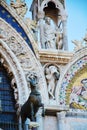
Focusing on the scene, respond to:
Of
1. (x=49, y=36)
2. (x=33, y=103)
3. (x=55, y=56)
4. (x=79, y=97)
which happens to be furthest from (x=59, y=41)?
(x=33, y=103)

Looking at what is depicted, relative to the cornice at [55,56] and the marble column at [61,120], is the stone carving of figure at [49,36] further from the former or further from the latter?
the marble column at [61,120]

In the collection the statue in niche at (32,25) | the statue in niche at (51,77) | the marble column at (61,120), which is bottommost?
the marble column at (61,120)

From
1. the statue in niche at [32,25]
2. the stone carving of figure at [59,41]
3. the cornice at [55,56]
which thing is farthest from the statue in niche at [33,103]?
the stone carving of figure at [59,41]

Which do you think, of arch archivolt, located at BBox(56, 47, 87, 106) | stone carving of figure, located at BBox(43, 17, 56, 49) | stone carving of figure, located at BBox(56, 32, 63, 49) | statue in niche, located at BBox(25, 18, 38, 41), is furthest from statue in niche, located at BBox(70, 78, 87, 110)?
statue in niche, located at BBox(25, 18, 38, 41)

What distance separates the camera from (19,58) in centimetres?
1305

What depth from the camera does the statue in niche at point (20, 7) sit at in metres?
13.6

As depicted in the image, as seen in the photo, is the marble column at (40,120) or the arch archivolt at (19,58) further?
the arch archivolt at (19,58)

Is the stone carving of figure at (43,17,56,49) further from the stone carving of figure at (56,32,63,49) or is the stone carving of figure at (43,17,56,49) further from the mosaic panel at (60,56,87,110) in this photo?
the mosaic panel at (60,56,87,110)

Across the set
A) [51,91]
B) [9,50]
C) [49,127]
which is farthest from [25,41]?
[49,127]

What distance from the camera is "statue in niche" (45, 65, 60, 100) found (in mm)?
12906

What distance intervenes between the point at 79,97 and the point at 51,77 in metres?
0.89

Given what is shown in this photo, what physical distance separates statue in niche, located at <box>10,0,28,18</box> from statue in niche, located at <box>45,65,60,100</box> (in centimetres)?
164

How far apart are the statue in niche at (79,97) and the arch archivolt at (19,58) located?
0.79 metres

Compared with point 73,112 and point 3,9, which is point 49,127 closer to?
point 73,112
